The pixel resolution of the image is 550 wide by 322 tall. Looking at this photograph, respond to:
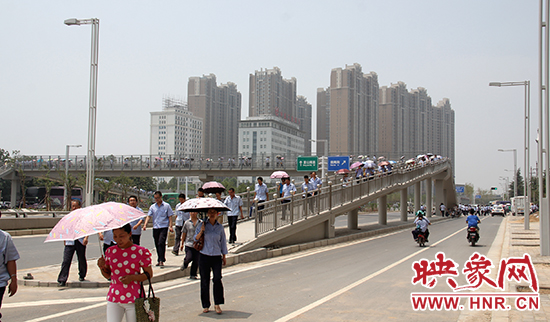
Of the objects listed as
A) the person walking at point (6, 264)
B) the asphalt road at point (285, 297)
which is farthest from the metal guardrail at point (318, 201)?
the person walking at point (6, 264)

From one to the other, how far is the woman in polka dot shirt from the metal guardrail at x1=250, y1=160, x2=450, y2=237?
10156 millimetres

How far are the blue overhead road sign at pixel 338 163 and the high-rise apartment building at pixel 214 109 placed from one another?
85.9m

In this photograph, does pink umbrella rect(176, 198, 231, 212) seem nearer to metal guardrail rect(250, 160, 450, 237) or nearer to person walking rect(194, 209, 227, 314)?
person walking rect(194, 209, 227, 314)

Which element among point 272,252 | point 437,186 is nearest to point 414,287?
point 272,252

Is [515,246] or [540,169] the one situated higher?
[540,169]

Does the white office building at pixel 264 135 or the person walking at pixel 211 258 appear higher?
the white office building at pixel 264 135

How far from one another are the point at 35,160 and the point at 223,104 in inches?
3228

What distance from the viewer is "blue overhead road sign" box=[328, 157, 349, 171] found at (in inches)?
1560

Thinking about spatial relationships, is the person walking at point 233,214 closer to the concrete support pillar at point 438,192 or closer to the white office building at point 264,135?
the concrete support pillar at point 438,192

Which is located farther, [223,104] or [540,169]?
[223,104]

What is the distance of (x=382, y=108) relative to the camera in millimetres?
115875

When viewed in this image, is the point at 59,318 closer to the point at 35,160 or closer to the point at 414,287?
the point at 414,287

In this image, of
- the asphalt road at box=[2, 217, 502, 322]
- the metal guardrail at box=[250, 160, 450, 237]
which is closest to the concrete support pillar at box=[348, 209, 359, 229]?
the metal guardrail at box=[250, 160, 450, 237]

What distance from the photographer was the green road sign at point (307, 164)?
42.5m
